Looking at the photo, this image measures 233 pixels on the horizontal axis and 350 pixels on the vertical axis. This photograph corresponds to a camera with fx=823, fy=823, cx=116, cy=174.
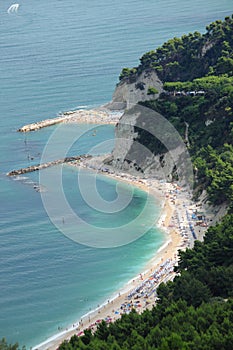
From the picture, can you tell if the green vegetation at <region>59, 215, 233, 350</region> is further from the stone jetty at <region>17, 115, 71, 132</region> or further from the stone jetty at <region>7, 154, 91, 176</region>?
the stone jetty at <region>17, 115, 71, 132</region>

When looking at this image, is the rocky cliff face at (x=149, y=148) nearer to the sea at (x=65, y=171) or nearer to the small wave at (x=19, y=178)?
the sea at (x=65, y=171)

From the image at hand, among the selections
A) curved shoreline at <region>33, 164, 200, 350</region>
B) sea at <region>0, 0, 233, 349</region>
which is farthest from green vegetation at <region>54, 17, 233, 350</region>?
sea at <region>0, 0, 233, 349</region>

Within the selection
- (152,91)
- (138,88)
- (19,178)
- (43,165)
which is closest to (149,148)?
(152,91)

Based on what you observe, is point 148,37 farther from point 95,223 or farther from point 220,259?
point 220,259

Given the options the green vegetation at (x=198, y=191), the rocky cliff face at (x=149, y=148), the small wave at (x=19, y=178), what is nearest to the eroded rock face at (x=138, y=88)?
the green vegetation at (x=198, y=191)

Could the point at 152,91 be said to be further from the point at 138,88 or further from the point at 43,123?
the point at 43,123
